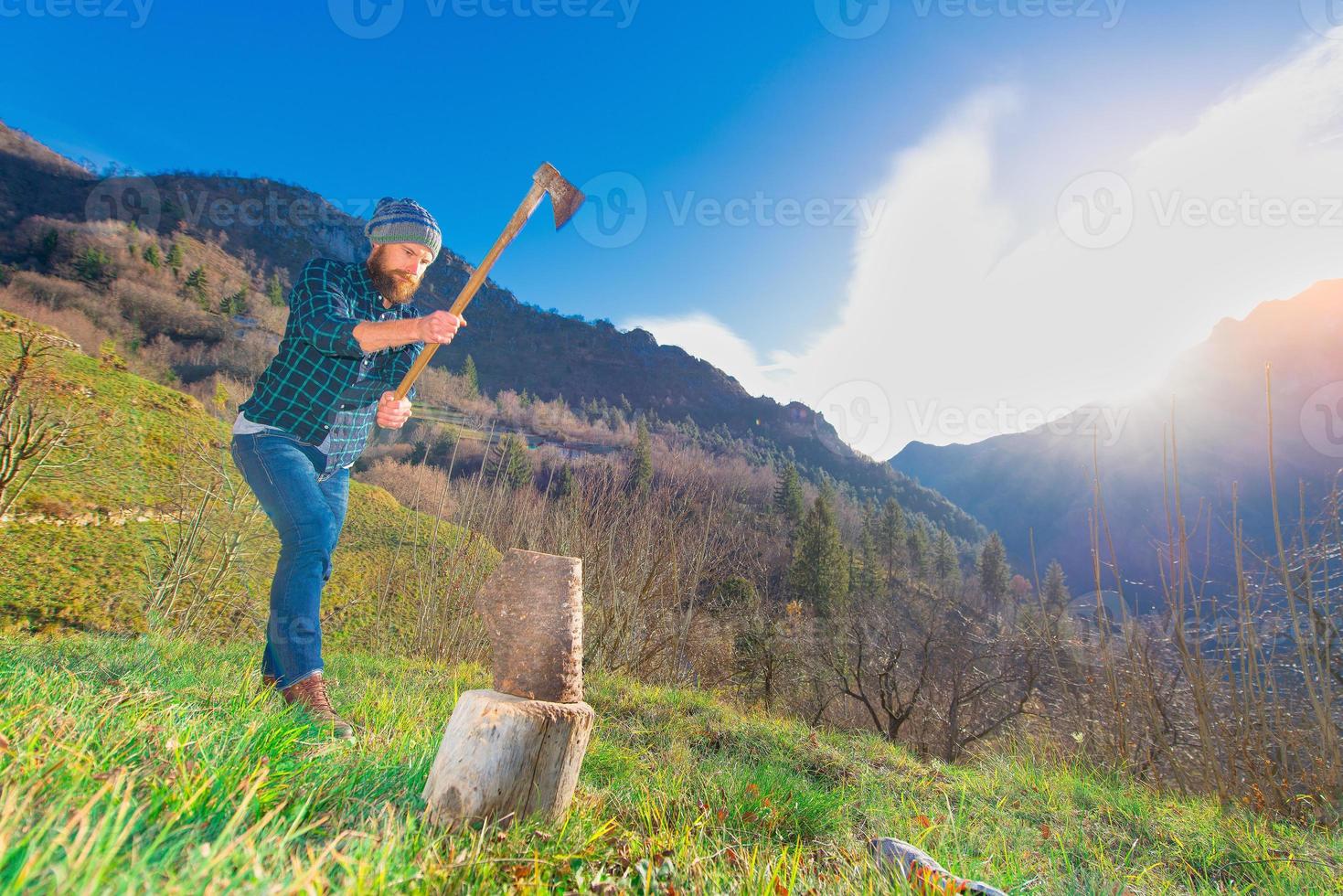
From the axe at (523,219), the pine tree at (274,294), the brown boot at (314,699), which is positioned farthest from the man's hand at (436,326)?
the pine tree at (274,294)

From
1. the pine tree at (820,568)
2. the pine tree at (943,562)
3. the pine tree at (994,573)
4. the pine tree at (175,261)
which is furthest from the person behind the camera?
the pine tree at (175,261)

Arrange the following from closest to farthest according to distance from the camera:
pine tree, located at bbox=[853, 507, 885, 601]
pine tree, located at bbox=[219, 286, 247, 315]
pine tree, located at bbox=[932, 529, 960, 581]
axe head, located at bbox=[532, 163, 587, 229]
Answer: axe head, located at bbox=[532, 163, 587, 229] → pine tree, located at bbox=[853, 507, 885, 601] → pine tree, located at bbox=[932, 529, 960, 581] → pine tree, located at bbox=[219, 286, 247, 315]

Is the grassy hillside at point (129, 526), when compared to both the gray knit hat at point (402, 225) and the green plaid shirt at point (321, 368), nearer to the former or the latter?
the green plaid shirt at point (321, 368)

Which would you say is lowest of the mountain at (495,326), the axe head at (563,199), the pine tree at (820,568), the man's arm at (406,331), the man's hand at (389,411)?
the pine tree at (820,568)

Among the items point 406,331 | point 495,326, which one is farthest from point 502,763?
point 495,326

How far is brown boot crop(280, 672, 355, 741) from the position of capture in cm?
208

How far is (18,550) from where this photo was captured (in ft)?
30.0

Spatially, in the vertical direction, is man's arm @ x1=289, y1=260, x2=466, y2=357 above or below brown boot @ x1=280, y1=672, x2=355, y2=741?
above

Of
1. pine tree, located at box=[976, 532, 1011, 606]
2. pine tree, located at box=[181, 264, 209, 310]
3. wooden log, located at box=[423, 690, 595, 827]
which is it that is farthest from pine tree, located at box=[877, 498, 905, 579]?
pine tree, located at box=[181, 264, 209, 310]

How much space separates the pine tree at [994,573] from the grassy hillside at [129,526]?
188ft

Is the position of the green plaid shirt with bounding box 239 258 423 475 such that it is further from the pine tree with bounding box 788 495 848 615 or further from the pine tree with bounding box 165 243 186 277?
the pine tree with bounding box 165 243 186 277

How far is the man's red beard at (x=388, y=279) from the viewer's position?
2564mm

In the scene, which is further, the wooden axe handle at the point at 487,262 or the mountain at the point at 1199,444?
the mountain at the point at 1199,444

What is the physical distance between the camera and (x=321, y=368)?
2307 mm
